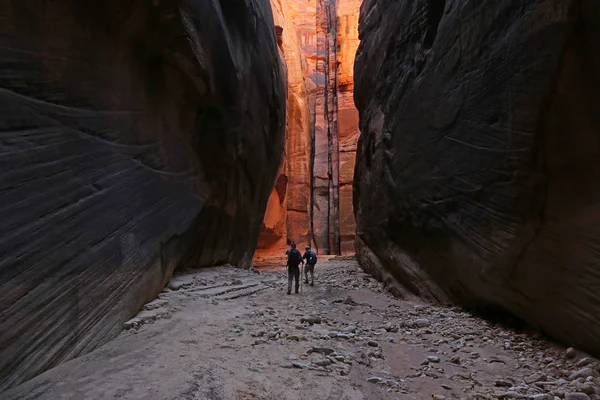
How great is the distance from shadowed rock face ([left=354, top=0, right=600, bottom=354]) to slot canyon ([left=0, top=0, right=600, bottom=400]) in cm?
3

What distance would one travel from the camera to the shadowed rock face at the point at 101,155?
3.20 m

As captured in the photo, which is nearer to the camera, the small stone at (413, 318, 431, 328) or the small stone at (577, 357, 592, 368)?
the small stone at (577, 357, 592, 368)

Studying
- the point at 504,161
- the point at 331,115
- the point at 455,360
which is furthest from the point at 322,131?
the point at 455,360

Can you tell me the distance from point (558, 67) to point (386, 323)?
390 cm

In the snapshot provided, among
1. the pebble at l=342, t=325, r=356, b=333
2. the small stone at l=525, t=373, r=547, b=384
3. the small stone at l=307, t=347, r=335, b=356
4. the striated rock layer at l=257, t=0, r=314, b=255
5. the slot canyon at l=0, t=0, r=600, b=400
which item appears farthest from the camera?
the striated rock layer at l=257, t=0, r=314, b=255

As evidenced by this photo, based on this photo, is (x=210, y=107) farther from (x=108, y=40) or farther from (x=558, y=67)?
(x=558, y=67)

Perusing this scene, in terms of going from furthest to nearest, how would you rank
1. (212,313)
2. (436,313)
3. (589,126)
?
(436,313), (212,313), (589,126)

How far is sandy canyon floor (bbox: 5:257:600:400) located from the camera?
9.73ft

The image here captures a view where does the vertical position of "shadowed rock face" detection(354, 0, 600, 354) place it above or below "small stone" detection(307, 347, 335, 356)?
above

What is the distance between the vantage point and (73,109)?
4066 millimetres

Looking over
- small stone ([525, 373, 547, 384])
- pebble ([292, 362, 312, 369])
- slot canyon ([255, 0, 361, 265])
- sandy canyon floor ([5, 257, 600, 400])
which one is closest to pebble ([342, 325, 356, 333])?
sandy canyon floor ([5, 257, 600, 400])

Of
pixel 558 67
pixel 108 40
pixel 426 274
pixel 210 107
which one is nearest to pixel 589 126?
pixel 558 67

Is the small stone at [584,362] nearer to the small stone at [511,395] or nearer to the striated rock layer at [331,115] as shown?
the small stone at [511,395]

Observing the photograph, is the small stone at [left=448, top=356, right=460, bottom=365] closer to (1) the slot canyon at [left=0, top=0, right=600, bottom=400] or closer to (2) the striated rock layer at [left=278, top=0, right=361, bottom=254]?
(1) the slot canyon at [left=0, top=0, right=600, bottom=400]
